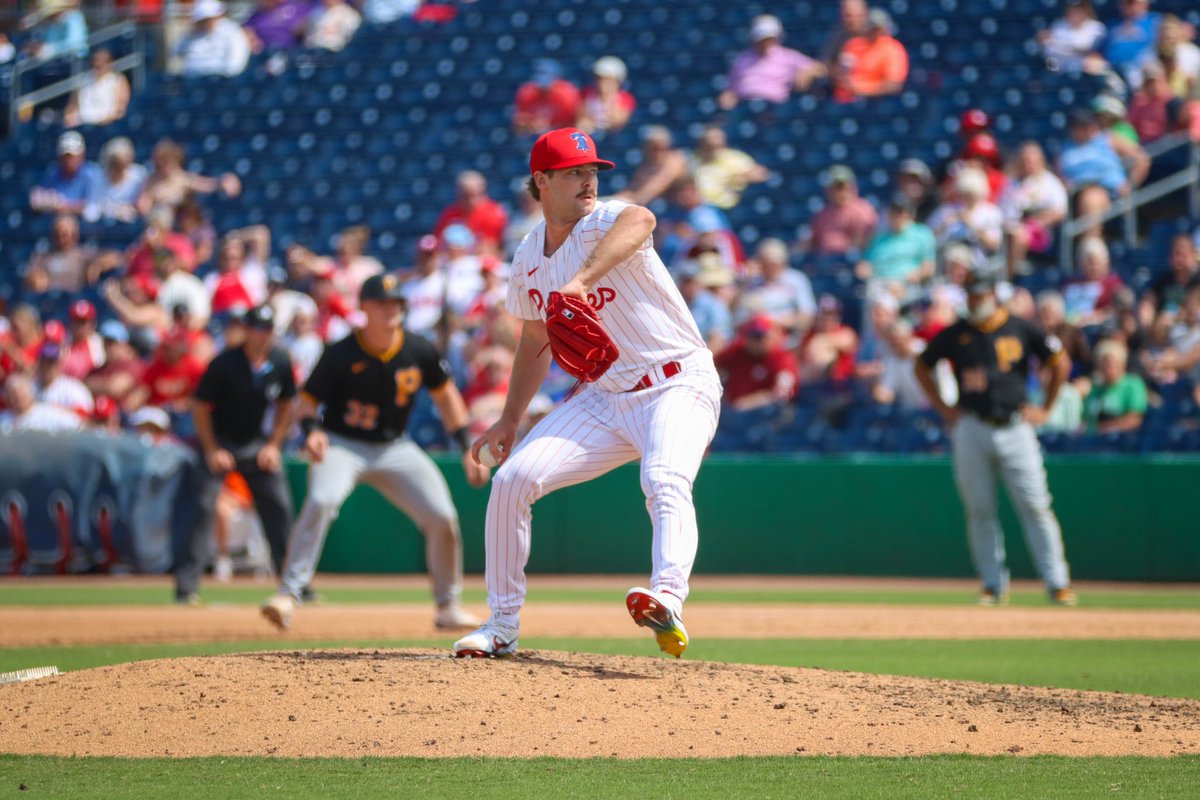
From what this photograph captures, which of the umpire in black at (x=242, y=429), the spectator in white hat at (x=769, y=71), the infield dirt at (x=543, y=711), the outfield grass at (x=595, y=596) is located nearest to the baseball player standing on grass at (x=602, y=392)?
the infield dirt at (x=543, y=711)

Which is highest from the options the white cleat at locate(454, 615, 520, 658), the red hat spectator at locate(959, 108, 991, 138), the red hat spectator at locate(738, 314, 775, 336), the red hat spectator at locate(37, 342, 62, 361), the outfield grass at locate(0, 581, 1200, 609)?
the red hat spectator at locate(959, 108, 991, 138)

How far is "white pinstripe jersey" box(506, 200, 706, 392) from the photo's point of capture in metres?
5.79

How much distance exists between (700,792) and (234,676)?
1911mm

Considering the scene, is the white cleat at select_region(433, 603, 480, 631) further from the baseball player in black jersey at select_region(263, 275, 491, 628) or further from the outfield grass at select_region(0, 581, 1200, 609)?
the outfield grass at select_region(0, 581, 1200, 609)

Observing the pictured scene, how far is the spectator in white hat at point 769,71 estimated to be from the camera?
17000 mm

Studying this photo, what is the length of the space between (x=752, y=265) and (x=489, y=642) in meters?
9.23

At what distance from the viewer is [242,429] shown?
11219 mm

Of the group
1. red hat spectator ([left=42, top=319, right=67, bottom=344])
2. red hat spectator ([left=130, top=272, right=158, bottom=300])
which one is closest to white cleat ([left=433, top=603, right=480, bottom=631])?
red hat spectator ([left=42, top=319, right=67, bottom=344])

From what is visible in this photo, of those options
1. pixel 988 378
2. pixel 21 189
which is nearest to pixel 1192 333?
pixel 988 378

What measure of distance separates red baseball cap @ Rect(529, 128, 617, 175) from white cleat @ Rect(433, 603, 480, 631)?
3687mm

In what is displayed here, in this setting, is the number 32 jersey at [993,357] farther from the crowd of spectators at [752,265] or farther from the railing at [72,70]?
the railing at [72,70]

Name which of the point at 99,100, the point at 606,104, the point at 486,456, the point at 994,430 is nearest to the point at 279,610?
the point at 486,456

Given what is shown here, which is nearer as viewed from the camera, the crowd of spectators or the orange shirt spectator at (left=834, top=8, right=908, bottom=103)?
the crowd of spectators

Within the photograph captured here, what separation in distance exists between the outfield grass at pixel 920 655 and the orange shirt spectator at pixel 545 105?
31.3 feet
